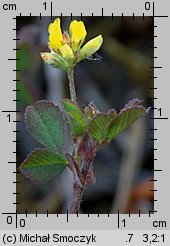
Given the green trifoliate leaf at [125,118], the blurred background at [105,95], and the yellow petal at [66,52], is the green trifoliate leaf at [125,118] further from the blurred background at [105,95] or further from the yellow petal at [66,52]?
the blurred background at [105,95]

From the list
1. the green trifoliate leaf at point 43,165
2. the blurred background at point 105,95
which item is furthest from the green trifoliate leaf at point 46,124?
the blurred background at point 105,95

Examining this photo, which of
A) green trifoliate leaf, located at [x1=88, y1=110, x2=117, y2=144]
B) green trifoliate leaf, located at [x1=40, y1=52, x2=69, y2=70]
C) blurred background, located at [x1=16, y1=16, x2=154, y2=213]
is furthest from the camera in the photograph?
blurred background, located at [x1=16, y1=16, x2=154, y2=213]

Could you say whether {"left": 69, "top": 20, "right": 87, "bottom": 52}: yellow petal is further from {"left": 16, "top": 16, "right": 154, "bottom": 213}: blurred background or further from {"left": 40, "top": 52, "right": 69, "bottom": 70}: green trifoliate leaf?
{"left": 16, "top": 16, "right": 154, "bottom": 213}: blurred background

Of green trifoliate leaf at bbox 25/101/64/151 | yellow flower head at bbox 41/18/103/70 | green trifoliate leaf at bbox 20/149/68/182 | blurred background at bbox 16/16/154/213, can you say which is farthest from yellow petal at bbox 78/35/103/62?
blurred background at bbox 16/16/154/213

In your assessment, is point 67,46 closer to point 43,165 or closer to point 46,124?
point 46,124

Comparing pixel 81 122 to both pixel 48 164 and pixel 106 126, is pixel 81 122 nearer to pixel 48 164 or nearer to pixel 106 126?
pixel 106 126
